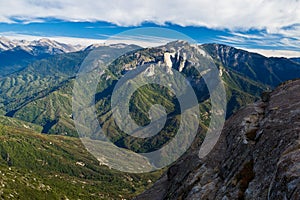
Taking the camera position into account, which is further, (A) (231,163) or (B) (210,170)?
(B) (210,170)

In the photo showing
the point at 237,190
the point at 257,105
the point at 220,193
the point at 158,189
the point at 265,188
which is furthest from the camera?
the point at 158,189

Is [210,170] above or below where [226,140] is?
below

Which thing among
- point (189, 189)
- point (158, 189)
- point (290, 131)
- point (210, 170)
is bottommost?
point (158, 189)

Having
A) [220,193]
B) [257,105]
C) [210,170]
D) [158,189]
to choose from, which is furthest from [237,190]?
[158,189]

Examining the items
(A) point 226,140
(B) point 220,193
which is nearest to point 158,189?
(A) point 226,140

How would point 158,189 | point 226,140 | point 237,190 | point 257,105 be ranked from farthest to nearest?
point 158,189, point 257,105, point 226,140, point 237,190

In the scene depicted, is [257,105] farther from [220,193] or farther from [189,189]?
[220,193]
